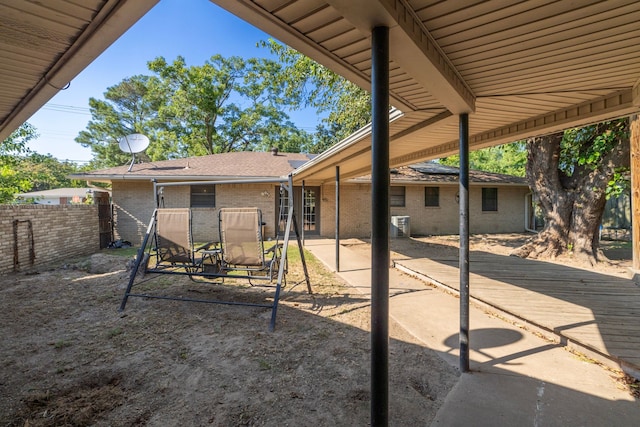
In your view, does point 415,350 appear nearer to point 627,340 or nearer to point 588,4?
point 627,340

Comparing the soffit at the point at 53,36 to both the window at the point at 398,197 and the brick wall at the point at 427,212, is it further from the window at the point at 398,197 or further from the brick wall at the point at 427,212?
the window at the point at 398,197

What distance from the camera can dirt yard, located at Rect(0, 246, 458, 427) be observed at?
7.14ft

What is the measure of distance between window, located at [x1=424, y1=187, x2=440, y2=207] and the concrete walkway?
10.8 metres

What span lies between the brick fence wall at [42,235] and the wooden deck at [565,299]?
896 centimetres

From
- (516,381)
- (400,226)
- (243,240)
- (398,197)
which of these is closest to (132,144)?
(243,240)

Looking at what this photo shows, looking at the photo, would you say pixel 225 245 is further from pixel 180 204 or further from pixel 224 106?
pixel 224 106

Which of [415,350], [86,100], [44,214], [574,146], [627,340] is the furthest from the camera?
[86,100]

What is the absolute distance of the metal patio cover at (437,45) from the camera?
1.47m

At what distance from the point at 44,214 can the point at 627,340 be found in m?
11.3

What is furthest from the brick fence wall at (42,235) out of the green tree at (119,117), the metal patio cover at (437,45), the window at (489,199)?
the green tree at (119,117)

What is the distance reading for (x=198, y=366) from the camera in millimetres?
2844

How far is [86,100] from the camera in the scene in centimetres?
2539

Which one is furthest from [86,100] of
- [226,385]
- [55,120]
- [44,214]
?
[226,385]

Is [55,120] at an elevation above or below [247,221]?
above
